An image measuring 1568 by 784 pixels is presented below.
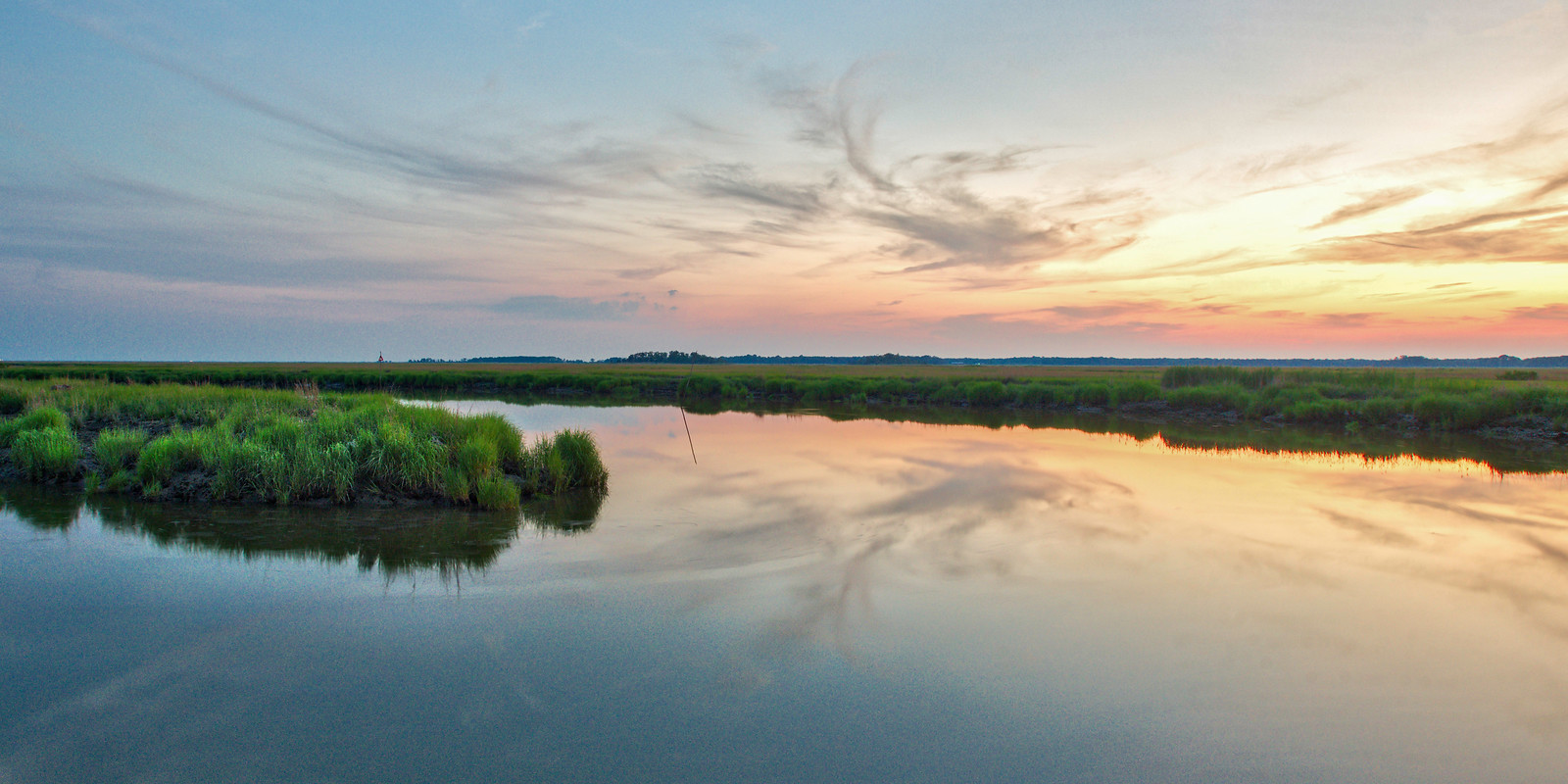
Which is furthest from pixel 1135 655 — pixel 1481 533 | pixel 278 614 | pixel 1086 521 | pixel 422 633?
pixel 1481 533

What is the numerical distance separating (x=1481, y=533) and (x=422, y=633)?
43.2 ft

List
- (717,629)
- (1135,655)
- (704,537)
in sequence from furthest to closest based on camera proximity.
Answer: (704,537)
(717,629)
(1135,655)

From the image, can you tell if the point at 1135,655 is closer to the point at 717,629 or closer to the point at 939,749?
the point at 939,749

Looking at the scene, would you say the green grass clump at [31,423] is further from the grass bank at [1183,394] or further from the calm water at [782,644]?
the grass bank at [1183,394]

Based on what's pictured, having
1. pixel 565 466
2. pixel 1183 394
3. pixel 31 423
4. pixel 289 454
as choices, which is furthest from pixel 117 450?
pixel 1183 394

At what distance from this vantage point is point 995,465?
1589cm

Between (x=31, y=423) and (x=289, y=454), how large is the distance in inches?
263

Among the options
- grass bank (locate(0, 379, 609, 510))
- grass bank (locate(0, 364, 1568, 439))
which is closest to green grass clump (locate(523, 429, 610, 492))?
grass bank (locate(0, 379, 609, 510))

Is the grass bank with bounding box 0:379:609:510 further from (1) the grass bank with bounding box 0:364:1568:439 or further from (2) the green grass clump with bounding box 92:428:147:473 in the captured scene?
(1) the grass bank with bounding box 0:364:1568:439

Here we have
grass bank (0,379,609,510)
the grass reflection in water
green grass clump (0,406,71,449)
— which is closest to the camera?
the grass reflection in water

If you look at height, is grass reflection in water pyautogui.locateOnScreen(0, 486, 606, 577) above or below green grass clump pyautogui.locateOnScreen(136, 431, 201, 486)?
below

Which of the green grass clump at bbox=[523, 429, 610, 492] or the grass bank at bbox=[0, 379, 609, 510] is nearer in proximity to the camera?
the grass bank at bbox=[0, 379, 609, 510]

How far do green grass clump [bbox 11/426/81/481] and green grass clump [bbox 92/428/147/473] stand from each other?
36 centimetres

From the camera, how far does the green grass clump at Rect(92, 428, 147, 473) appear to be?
38.5ft
